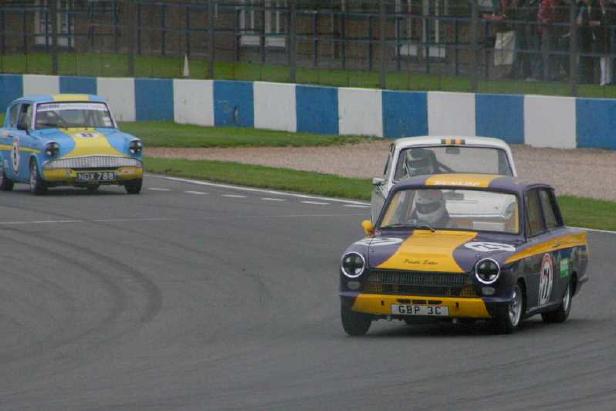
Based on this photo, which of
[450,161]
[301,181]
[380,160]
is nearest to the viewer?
[450,161]

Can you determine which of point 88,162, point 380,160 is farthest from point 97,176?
point 380,160

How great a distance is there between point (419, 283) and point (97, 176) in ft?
38.6

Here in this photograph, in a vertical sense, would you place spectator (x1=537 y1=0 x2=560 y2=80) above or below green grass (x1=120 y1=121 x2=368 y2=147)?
above

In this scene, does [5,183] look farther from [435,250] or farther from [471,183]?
[435,250]

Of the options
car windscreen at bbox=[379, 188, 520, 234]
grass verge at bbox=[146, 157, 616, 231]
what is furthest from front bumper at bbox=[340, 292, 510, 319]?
grass verge at bbox=[146, 157, 616, 231]

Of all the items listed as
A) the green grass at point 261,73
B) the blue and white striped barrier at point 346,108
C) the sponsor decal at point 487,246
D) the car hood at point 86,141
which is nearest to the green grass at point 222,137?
the blue and white striped barrier at point 346,108

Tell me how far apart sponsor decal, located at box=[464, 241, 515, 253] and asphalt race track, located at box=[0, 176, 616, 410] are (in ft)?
1.96

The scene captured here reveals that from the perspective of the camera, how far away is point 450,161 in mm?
15820

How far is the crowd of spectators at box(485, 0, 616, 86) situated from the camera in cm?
2798

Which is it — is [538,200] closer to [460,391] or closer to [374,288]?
[374,288]

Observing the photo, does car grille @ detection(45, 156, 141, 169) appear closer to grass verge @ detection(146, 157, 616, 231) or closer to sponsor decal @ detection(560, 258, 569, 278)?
grass verge @ detection(146, 157, 616, 231)

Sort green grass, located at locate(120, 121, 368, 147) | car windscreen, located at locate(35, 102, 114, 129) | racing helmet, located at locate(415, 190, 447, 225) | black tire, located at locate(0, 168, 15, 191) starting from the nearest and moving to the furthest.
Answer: racing helmet, located at locate(415, 190, 447, 225), car windscreen, located at locate(35, 102, 114, 129), black tire, located at locate(0, 168, 15, 191), green grass, located at locate(120, 121, 368, 147)

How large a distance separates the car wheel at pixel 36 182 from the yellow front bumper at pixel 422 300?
1194cm

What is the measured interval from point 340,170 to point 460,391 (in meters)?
17.6
